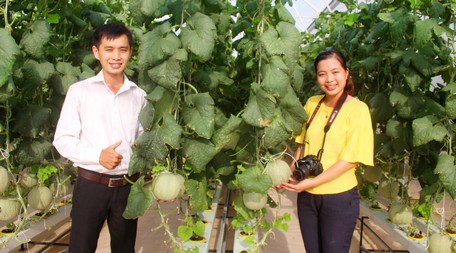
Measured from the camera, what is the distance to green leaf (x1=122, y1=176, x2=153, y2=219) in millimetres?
1927

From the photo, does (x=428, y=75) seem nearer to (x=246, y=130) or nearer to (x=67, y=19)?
(x=246, y=130)

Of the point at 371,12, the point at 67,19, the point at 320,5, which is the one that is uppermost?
the point at 320,5

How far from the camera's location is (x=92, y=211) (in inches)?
80.9

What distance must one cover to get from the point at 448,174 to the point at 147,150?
1587 millimetres

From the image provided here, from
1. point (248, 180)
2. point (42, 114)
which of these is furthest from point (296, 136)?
point (42, 114)

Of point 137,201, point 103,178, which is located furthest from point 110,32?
point 137,201

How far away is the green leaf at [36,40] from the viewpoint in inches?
89.6

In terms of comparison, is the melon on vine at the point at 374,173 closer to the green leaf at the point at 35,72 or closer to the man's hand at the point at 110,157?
the man's hand at the point at 110,157

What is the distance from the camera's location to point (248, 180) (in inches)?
75.9

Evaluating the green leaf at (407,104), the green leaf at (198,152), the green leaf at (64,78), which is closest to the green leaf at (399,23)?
the green leaf at (407,104)

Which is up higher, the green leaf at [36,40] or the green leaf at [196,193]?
the green leaf at [36,40]

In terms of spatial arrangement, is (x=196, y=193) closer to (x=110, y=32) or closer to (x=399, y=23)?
(x=110, y=32)

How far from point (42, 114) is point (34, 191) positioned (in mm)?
557

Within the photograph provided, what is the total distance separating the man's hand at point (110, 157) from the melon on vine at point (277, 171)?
2.23 ft
